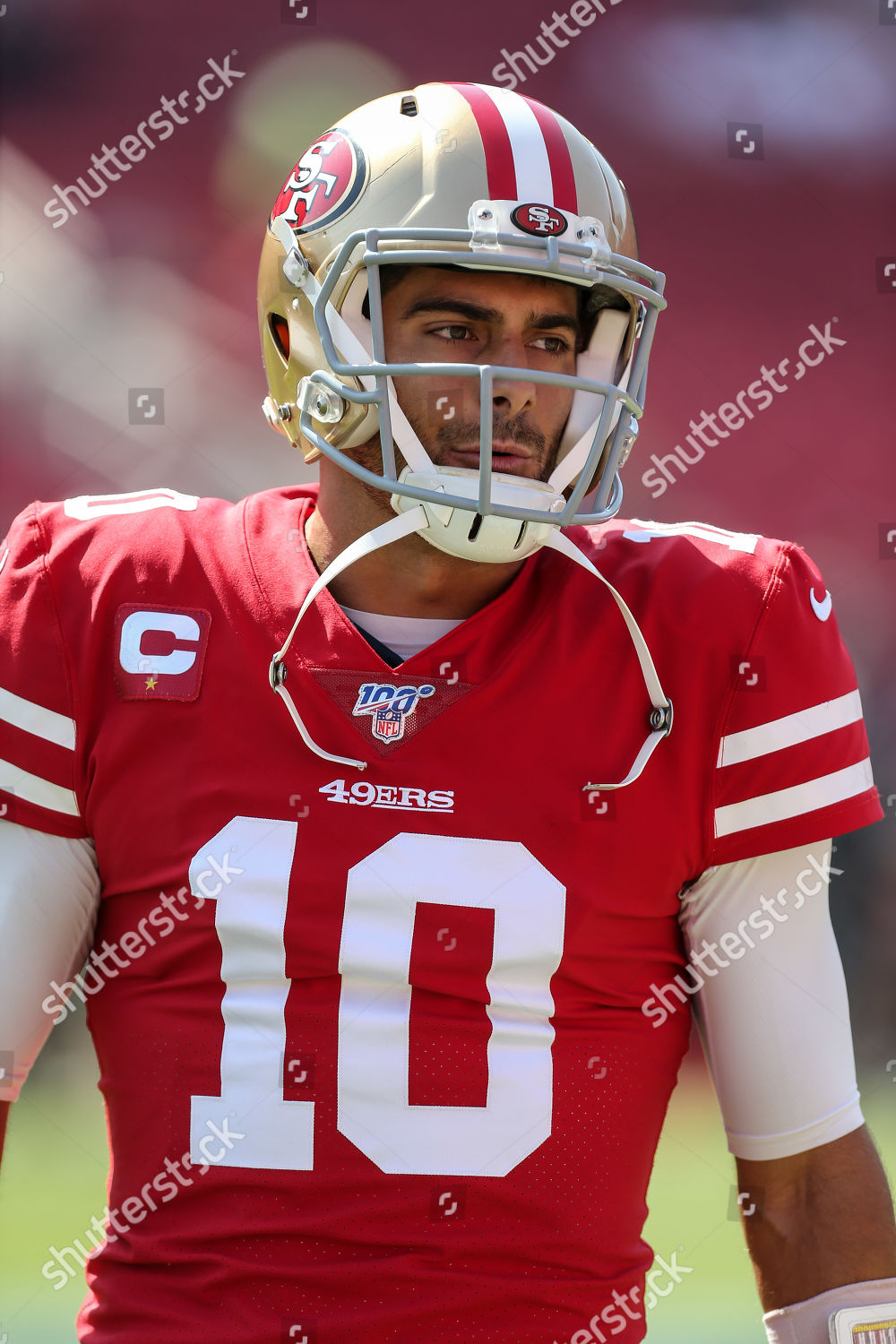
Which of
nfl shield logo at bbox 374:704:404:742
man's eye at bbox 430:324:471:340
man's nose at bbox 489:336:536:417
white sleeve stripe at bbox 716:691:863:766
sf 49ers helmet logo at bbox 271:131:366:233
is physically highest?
sf 49ers helmet logo at bbox 271:131:366:233

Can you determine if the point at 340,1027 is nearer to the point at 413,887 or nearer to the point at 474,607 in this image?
the point at 413,887

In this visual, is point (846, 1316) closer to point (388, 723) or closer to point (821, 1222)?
point (821, 1222)

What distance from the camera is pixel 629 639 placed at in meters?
1.14

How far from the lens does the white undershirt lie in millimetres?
1161

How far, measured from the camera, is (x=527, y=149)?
3.76 ft

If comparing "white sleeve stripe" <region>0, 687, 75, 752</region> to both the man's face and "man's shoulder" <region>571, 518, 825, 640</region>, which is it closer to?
the man's face

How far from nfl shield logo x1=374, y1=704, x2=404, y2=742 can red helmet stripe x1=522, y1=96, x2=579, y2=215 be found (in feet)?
1.47

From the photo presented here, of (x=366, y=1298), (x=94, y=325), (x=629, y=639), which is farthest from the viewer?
(x=94, y=325)

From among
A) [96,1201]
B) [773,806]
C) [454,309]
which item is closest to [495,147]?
[454,309]

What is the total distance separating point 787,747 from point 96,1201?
1.48m

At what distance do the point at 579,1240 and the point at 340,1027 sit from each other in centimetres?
25

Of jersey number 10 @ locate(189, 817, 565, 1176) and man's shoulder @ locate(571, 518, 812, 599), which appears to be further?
man's shoulder @ locate(571, 518, 812, 599)

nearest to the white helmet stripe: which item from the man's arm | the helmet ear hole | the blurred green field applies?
the helmet ear hole

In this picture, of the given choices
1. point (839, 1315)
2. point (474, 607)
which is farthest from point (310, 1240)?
point (474, 607)
